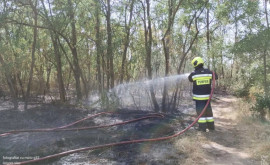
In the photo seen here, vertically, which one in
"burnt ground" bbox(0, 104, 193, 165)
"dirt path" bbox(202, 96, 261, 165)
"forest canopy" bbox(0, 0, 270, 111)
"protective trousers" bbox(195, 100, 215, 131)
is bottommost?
"dirt path" bbox(202, 96, 261, 165)

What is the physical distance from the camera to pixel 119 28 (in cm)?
792

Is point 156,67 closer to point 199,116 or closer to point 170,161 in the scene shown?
point 199,116

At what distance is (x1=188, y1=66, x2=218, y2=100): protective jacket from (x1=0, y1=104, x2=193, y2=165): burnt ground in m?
0.93

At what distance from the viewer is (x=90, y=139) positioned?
13.7ft

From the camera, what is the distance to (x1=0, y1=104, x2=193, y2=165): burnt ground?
10.9 ft

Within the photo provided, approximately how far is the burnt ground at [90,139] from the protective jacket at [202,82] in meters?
0.93

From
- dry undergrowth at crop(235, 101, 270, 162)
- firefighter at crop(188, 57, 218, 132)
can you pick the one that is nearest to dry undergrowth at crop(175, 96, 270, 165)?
dry undergrowth at crop(235, 101, 270, 162)

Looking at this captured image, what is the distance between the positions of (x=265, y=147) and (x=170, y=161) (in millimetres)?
1490

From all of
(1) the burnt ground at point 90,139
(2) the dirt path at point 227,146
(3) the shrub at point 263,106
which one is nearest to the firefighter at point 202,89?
(2) the dirt path at point 227,146

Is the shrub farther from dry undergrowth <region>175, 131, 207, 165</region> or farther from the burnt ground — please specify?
dry undergrowth <region>175, 131, 207, 165</region>

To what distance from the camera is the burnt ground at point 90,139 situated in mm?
3328

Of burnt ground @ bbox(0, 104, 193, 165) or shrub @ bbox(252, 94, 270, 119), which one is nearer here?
burnt ground @ bbox(0, 104, 193, 165)

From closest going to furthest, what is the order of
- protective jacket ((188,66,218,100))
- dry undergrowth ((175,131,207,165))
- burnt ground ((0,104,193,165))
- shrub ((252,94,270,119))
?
dry undergrowth ((175,131,207,165)) → burnt ground ((0,104,193,165)) → protective jacket ((188,66,218,100)) → shrub ((252,94,270,119))

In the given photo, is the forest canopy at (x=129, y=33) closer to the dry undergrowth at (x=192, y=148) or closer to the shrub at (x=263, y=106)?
the shrub at (x=263, y=106)
